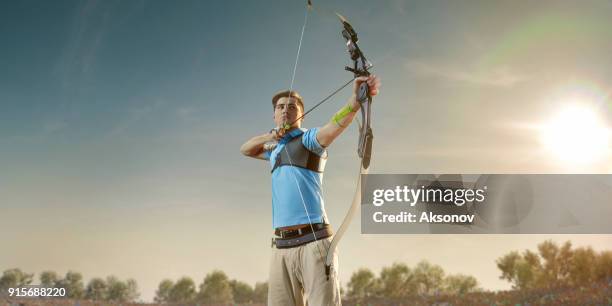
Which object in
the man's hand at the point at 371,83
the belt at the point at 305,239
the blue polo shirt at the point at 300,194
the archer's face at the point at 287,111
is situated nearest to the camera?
the man's hand at the point at 371,83

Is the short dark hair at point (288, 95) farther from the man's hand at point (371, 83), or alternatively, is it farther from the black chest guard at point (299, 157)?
the man's hand at point (371, 83)

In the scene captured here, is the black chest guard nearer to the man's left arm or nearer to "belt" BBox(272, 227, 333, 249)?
the man's left arm

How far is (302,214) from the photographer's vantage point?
373cm

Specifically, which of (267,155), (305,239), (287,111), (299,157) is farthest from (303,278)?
(287,111)

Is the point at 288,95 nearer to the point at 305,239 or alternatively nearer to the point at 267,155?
the point at 267,155

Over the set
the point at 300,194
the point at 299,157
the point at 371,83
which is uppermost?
the point at 371,83

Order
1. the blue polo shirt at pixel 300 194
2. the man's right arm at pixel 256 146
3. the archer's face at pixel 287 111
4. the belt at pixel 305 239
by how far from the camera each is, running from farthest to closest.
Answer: the man's right arm at pixel 256 146
the archer's face at pixel 287 111
the blue polo shirt at pixel 300 194
the belt at pixel 305 239

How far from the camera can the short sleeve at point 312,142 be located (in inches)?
147

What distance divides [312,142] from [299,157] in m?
0.17

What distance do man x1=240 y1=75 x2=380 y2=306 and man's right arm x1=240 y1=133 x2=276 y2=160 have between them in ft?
0.71

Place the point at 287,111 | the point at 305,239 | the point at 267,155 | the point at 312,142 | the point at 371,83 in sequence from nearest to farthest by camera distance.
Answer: the point at 371,83
the point at 305,239
the point at 312,142
the point at 287,111
the point at 267,155

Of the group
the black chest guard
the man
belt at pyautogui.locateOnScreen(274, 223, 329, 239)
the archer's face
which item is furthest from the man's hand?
belt at pyautogui.locateOnScreen(274, 223, 329, 239)

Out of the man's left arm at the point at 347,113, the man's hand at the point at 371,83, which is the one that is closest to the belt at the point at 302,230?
the man's left arm at the point at 347,113

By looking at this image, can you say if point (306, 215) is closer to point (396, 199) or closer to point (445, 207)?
point (396, 199)
